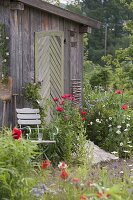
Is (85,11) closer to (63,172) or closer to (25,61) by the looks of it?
(25,61)

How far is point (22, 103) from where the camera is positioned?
33.8 ft

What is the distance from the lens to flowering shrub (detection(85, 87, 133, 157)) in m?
10.5

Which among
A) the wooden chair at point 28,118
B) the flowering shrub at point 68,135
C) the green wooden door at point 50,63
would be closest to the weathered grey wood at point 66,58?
the green wooden door at point 50,63

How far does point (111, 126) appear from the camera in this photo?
10.8m

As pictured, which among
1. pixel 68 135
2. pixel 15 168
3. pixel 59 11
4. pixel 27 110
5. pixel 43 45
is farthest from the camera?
pixel 43 45

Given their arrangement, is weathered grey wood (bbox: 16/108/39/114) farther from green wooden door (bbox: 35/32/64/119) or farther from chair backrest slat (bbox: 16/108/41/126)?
green wooden door (bbox: 35/32/64/119)

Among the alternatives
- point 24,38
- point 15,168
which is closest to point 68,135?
point 24,38

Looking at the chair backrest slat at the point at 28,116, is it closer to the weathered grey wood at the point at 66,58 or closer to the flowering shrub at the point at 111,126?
the flowering shrub at the point at 111,126

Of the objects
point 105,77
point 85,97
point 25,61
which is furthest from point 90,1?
point 25,61

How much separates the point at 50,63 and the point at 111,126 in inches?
79.8

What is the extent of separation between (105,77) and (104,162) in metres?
14.8

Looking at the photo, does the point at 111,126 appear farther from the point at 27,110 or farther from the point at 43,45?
the point at 43,45

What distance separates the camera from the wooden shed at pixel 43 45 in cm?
1001

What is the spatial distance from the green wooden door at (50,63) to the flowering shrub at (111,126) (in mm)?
958
